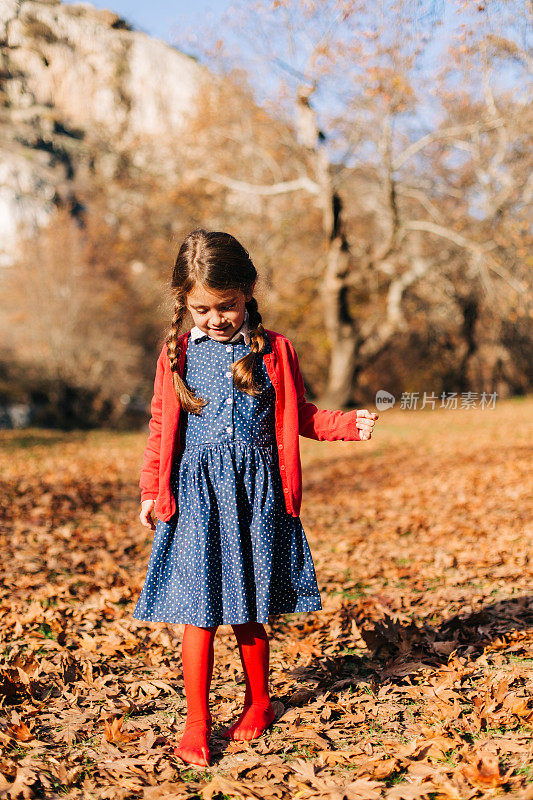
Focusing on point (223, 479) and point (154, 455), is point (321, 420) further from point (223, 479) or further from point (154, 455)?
point (154, 455)

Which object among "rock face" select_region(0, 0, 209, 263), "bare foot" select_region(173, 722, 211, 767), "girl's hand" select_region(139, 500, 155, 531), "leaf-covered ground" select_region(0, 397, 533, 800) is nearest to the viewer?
"leaf-covered ground" select_region(0, 397, 533, 800)

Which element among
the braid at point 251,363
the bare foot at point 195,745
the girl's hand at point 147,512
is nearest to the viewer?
the bare foot at point 195,745

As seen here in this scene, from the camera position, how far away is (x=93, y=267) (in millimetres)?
21109

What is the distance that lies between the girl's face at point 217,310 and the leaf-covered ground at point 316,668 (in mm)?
1532

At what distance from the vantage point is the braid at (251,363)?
2668 millimetres

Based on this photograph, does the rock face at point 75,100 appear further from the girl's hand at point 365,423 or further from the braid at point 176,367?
the girl's hand at point 365,423

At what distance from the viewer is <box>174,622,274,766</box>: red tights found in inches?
103

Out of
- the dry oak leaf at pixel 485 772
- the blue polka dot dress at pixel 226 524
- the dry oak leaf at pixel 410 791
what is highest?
the blue polka dot dress at pixel 226 524

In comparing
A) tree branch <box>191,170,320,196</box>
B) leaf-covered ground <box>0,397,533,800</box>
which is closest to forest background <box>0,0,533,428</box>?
tree branch <box>191,170,320,196</box>

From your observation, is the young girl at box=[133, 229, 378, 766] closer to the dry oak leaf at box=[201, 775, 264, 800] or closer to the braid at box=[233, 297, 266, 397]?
the braid at box=[233, 297, 266, 397]

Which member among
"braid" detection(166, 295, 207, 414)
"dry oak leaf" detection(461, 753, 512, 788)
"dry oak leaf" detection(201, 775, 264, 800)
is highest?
"braid" detection(166, 295, 207, 414)

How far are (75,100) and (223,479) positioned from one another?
18.4 m

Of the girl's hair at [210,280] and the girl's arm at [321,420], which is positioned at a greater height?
the girl's hair at [210,280]

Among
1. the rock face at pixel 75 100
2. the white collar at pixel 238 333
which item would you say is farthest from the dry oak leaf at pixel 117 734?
the rock face at pixel 75 100
